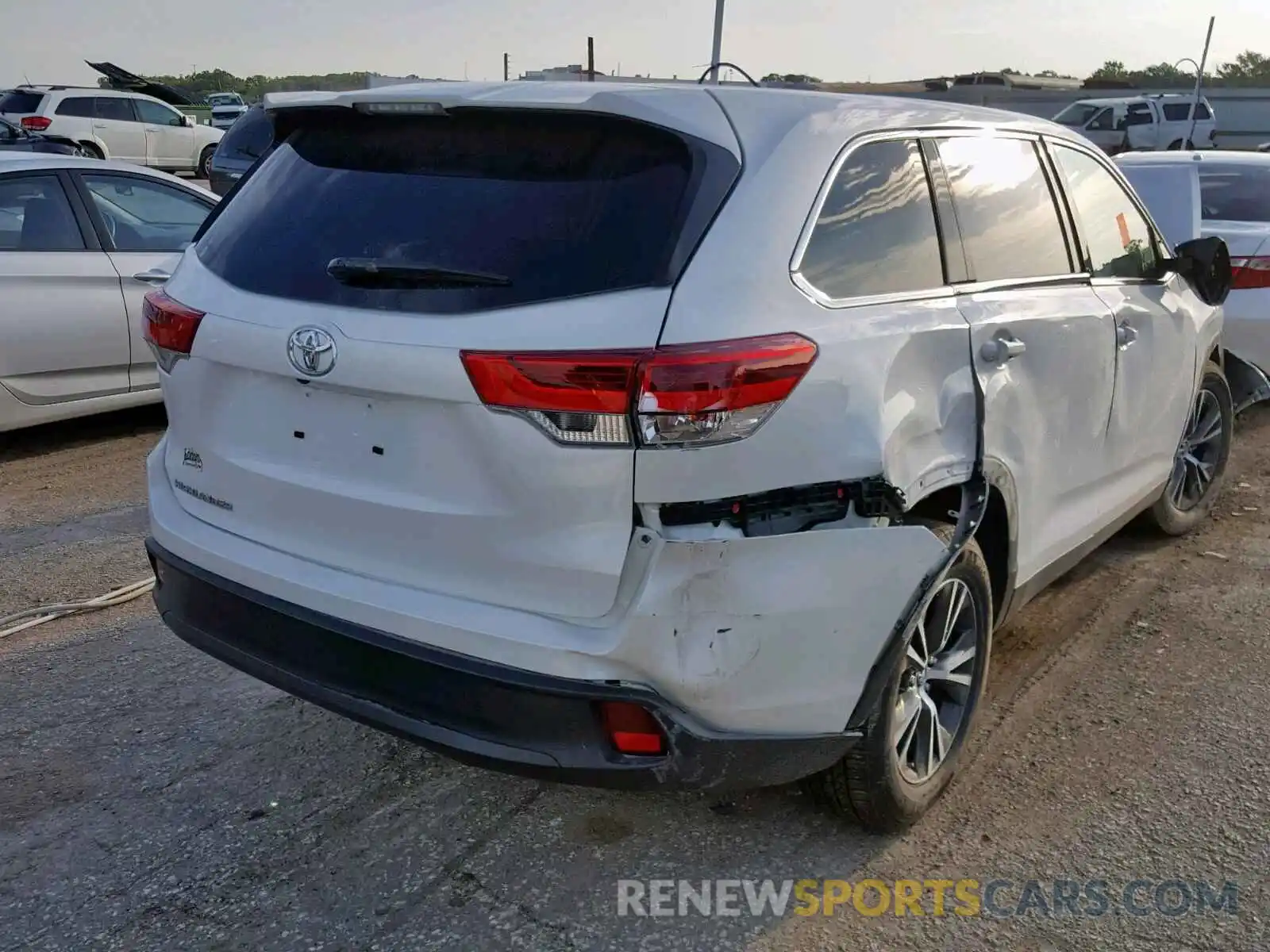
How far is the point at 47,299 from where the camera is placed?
611 centimetres

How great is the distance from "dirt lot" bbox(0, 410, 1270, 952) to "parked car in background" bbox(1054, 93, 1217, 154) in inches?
1060

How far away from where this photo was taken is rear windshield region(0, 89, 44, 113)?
2228cm

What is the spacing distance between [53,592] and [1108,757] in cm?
375

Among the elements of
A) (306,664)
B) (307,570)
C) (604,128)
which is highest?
(604,128)

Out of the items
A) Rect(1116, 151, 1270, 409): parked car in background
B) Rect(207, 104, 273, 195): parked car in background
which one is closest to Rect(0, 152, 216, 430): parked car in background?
Rect(1116, 151, 1270, 409): parked car in background

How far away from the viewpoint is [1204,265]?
451cm

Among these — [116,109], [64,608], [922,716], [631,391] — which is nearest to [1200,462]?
[922,716]

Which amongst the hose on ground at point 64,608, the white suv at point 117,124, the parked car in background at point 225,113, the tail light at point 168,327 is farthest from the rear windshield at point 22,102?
the tail light at point 168,327

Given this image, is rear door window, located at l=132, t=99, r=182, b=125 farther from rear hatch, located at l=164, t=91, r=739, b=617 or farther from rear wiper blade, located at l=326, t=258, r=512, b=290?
rear wiper blade, located at l=326, t=258, r=512, b=290

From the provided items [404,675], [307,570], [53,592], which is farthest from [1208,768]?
[53,592]

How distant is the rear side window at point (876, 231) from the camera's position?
103 inches

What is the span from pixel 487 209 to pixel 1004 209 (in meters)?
1.64

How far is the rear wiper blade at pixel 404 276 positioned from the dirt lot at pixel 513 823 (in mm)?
1390

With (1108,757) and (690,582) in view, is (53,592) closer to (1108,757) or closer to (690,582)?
(690,582)
